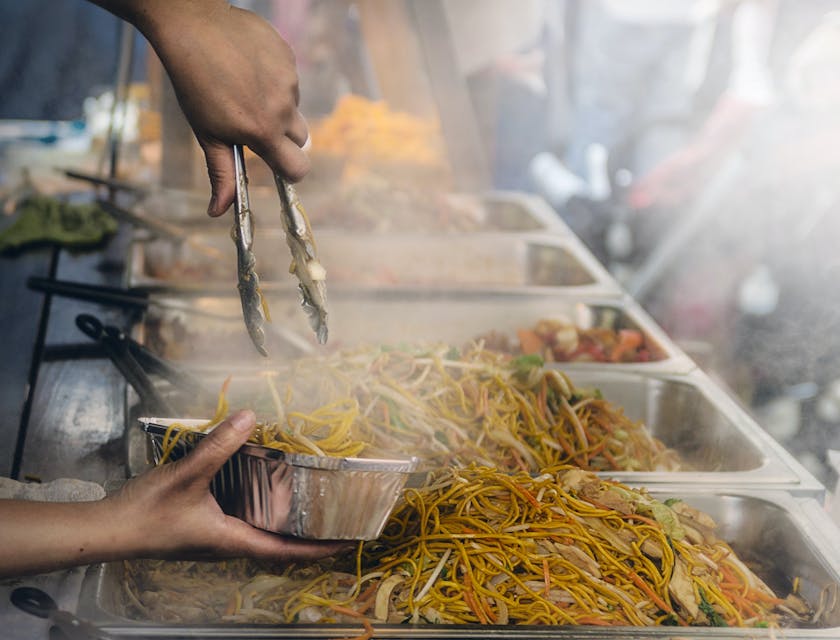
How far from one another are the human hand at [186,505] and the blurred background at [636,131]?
5.03 ft

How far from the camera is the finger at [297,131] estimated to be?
1.33 meters

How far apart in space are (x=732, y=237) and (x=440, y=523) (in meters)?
3.87

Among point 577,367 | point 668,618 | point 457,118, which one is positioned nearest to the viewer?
point 668,618

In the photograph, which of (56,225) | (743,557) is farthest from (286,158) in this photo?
(56,225)

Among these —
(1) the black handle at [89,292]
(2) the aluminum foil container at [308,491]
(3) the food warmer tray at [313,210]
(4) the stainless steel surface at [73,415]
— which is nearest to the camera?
(2) the aluminum foil container at [308,491]

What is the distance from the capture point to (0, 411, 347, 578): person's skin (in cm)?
112

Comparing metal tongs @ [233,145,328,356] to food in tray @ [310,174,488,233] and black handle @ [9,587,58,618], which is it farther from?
food in tray @ [310,174,488,233]

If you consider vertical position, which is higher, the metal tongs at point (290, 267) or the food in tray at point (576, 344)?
the metal tongs at point (290, 267)

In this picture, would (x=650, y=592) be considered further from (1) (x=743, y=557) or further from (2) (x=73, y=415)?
(2) (x=73, y=415)

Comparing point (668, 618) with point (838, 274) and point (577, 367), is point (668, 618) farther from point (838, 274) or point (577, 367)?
point (838, 274)

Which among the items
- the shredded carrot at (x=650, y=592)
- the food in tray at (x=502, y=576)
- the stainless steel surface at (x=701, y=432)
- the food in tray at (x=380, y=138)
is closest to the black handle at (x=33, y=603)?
the food in tray at (x=502, y=576)

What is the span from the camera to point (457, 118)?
13.6 ft

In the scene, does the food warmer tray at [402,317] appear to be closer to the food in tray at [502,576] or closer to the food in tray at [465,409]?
the food in tray at [465,409]

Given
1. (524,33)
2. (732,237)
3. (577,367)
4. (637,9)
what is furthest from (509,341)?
(637,9)
